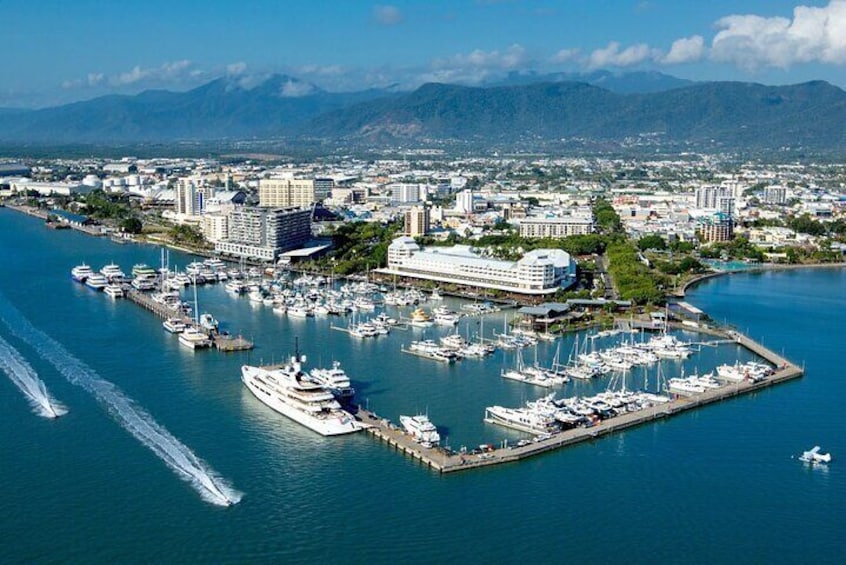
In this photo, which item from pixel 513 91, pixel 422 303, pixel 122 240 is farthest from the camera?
pixel 513 91

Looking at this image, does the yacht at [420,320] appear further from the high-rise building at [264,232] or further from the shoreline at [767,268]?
the high-rise building at [264,232]

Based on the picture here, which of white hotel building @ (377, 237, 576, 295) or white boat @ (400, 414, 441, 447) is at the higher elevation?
white hotel building @ (377, 237, 576, 295)

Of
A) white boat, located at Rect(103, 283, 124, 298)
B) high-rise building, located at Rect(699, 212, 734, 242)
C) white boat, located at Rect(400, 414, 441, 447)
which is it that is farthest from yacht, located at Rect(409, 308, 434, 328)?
high-rise building, located at Rect(699, 212, 734, 242)

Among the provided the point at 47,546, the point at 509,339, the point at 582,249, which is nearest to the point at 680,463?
the point at 509,339

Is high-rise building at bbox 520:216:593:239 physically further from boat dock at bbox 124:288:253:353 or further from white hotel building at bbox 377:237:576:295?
boat dock at bbox 124:288:253:353

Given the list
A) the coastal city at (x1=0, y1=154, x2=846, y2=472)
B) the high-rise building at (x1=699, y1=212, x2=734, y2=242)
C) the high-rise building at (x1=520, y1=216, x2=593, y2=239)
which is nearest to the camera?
the coastal city at (x1=0, y1=154, x2=846, y2=472)

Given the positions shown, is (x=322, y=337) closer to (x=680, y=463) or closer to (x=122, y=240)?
(x=680, y=463)
